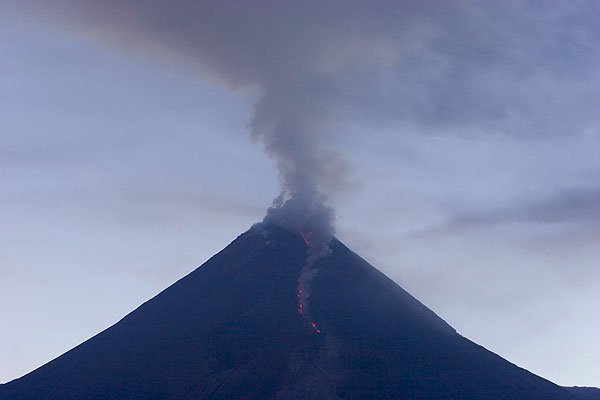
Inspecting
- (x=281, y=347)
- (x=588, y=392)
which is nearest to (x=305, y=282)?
(x=281, y=347)

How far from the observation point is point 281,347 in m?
151

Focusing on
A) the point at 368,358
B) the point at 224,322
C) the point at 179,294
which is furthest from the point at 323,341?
the point at 179,294

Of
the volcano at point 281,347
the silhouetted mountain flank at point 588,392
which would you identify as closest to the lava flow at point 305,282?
the volcano at point 281,347

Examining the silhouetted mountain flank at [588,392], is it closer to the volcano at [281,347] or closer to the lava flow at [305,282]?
the volcano at [281,347]

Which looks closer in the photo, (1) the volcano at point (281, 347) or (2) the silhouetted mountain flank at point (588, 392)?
(1) the volcano at point (281, 347)

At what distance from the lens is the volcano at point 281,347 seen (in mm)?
143250

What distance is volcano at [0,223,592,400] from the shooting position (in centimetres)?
14325

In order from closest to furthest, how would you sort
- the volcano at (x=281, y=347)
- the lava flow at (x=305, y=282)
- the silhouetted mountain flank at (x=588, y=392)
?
the volcano at (x=281, y=347) → the lava flow at (x=305, y=282) → the silhouetted mountain flank at (x=588, y=392)

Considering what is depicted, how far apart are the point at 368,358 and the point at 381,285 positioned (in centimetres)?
2804

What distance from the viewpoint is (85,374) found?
15350cm

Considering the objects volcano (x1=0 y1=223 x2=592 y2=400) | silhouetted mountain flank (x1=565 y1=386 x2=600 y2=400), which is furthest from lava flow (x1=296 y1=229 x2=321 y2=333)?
silhouetted mountain flank (x1=565 y1=386 x2=600 y2=400)

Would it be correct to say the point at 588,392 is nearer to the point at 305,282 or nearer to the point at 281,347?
the point at 305,282

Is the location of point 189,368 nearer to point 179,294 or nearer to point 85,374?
point 85,374

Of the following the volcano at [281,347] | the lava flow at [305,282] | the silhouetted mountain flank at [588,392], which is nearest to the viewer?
the volcano at [281,347]
